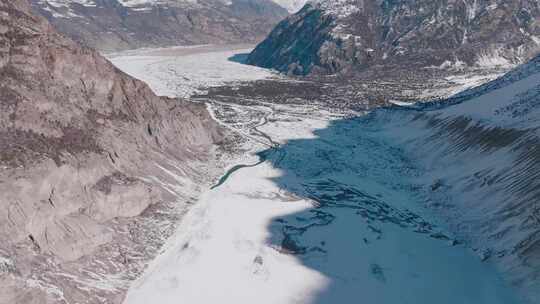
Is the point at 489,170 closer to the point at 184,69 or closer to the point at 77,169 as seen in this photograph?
the point at 77,169

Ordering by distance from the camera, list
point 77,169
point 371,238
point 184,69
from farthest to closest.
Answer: point 184,69, point 371,238, point 77,169

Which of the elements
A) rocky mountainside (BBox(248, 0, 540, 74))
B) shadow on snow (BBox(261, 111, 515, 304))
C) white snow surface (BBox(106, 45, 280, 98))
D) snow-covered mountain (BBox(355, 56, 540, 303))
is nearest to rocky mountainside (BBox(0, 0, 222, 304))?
shadow on snow (BBox(261, 111, 515, 304))

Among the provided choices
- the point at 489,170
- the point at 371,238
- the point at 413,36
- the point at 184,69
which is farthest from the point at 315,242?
the point at 184,69

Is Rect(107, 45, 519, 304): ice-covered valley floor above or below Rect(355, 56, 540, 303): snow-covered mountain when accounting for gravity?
below

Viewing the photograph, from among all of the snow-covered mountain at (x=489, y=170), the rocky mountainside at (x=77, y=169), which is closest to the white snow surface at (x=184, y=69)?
the rocky mountainside at (x=77, y=169)

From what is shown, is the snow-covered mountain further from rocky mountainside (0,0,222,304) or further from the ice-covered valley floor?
rocky mountainside (0,0,222,304)

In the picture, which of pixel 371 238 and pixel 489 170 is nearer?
pixel 371 238

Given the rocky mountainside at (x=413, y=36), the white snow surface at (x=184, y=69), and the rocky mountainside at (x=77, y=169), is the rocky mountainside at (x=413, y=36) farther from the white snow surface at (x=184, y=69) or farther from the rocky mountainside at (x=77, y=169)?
the rocky mountainside at (x=77, y=169)
